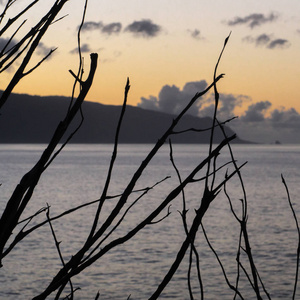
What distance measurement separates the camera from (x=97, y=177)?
351 feet

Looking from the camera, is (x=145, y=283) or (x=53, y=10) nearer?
(x=53, y=10)

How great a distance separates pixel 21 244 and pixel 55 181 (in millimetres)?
58031

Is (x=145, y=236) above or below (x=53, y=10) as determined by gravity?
below

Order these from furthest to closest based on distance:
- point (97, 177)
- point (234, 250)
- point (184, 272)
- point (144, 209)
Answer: point (97, 177), point (144, 209), point (234, 250), point (184, 272)

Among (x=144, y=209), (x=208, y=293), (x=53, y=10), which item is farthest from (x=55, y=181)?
(x=53, y=10)

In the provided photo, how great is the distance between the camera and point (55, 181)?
9600cm

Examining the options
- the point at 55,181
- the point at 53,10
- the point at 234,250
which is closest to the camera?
the point at 53,10

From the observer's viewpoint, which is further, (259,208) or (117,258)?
(259,208)

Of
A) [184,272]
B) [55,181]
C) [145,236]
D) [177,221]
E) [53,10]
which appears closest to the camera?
[53,10]

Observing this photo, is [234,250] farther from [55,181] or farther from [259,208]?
[55,181]

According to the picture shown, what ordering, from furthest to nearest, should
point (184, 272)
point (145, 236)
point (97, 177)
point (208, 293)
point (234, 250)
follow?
point (97, 177), point (145, 236), point (234, 250), point (184, 272), point (208, 293)

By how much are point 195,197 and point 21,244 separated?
112 ft

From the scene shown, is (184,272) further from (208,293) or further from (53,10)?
(53,10)

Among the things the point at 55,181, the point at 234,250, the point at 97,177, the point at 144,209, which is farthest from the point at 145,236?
the point at 97,177
